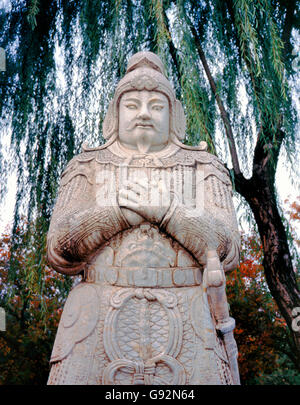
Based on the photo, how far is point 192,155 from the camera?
2.55 metres

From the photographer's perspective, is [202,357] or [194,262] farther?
[194,262]

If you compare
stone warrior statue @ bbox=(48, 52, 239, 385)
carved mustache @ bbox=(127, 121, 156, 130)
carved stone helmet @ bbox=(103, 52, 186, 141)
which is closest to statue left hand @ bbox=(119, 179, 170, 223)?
stone warrior statue @ bbox=(48, 52, 239, 385)

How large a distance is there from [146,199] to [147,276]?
1.38ft

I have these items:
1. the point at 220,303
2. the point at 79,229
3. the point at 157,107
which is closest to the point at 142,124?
the point at 157,107

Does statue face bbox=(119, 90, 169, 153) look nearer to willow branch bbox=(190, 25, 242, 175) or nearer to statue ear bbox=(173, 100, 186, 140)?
statue ear bbox=(173, 100, 186, 140)

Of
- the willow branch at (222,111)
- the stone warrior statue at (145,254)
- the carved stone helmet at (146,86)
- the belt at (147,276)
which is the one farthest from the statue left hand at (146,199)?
the willow branch at (222,111)

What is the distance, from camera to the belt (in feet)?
7.18

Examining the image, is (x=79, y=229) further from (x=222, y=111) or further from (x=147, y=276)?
(x=222, y=111)

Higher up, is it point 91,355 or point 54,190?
point 54,190

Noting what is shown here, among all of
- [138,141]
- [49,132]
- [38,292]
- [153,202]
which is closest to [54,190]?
[49,132]

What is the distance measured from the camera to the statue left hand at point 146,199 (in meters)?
2.23

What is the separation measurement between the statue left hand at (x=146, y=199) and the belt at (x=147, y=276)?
0.92 feet
